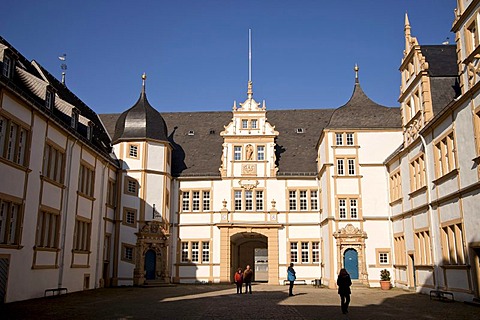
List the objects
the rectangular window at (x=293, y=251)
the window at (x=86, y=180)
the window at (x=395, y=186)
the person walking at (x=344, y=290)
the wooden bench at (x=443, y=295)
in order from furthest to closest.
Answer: the rectangular window at (x=293, y=251) → the window at (x=395, y=186) → the window at (x=86, y=180) → the wooden bench at (x=443, y=295) → the person walking at (x=344, y=290)

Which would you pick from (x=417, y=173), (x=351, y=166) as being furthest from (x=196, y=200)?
(x=417, y=173)

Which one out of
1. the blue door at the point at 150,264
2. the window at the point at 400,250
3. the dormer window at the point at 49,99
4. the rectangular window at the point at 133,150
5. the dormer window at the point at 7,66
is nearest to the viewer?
the dormer window at the point at 7,66

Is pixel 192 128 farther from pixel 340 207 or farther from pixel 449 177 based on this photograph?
pixel 449 177

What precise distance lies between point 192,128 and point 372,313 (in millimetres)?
27953

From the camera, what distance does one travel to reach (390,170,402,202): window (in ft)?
97.2

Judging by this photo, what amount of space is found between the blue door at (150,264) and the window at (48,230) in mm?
11118

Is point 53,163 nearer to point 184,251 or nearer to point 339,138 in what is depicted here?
point 184,251

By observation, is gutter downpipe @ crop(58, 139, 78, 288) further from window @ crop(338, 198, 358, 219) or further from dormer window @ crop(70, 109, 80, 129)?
window @ crop(338, 198, 358, 219)

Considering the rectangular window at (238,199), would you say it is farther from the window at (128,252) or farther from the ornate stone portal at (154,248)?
the window at (128,252)

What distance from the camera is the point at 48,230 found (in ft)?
76.1

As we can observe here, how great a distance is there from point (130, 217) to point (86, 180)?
21.6 feet

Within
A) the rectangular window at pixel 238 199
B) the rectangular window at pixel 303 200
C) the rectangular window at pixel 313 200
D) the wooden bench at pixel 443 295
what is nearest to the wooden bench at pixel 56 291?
the rectangular window at pixel 238 199

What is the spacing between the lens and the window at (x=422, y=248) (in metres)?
23.9

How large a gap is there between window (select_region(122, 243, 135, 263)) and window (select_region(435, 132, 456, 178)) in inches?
795
